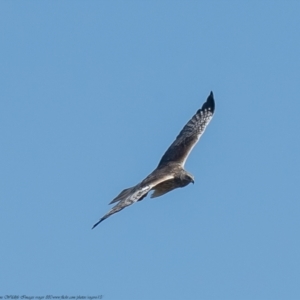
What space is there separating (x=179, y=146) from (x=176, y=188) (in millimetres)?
2348

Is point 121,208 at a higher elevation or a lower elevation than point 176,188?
lower

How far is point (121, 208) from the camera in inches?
876

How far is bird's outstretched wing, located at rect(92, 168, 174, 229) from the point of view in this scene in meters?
22.4

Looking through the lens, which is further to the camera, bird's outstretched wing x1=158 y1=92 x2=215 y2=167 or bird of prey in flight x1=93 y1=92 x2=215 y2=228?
bird's outstretched wing x1=158 y1=92 x2=215 y2=167

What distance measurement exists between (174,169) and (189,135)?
8.08 feet

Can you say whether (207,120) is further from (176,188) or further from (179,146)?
(176,188)

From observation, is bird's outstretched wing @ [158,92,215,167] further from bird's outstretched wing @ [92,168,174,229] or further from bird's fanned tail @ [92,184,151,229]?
bird's fanned tail @ [92,184,151,229]

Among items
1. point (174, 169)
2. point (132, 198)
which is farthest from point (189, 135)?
point (132, 198)

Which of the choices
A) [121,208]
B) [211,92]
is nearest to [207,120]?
[211,92]

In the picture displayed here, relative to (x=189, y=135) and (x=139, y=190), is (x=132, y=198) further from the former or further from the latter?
(x=189, y=135)

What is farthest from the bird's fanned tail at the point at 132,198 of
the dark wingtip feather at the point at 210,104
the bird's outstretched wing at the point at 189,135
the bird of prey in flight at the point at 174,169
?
the dark wingtip feather at the point at 210,104

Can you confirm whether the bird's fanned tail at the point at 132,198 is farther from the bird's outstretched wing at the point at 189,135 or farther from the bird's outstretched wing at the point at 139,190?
the bird's outstretched wing at the point at 189,135

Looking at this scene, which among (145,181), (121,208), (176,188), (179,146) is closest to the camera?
(121,208)

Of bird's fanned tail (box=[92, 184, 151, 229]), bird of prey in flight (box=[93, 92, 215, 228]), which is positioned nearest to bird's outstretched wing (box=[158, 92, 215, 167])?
bird of prey in flight (box=[93, 92, 215, 228])
